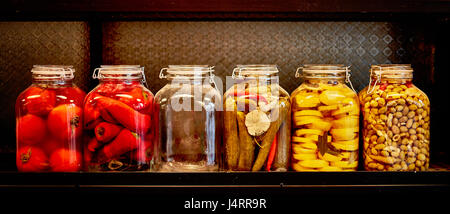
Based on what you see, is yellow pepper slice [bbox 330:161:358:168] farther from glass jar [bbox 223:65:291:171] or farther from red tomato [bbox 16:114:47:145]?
red tomato [bbox 16:114:47:145]

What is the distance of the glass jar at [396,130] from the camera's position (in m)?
0.96

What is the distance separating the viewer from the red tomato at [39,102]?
0.98 m

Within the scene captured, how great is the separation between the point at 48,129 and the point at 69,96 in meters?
0.10

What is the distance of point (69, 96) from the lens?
1010 millimetres

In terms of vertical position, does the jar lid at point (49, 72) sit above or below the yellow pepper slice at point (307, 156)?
above

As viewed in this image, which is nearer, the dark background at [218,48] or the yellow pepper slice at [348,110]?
the yellow pepper slice at [348,110]

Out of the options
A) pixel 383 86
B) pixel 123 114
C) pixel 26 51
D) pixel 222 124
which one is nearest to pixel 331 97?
pixel 383 86

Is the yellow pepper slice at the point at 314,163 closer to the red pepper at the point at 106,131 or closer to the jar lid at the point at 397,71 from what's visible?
the jar lid at the point at 397,71

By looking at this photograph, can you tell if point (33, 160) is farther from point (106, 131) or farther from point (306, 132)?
point (306, 132)

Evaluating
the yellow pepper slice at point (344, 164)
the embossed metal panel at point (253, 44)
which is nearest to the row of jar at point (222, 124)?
the yellow pepper slice at point (344, 164)

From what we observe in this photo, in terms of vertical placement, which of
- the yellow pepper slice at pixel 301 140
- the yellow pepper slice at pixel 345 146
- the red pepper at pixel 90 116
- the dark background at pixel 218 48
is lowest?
the yellow pepper slice at pixel 345 146

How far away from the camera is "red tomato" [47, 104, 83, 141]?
0.97 metres
